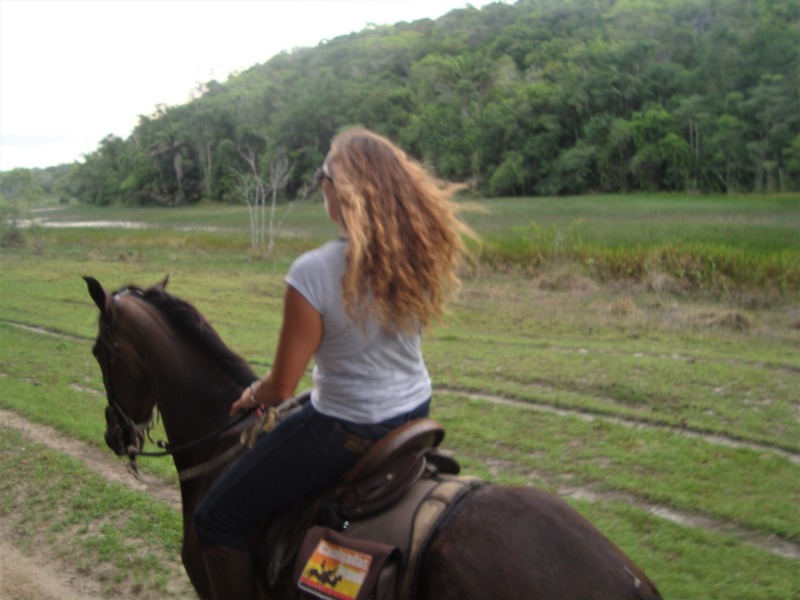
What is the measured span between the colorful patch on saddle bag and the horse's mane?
36.3 inches

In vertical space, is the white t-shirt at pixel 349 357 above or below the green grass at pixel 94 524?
above

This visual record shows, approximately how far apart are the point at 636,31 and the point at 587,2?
32.5 metres

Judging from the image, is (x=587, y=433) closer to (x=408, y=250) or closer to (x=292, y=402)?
(x=292, y=402)

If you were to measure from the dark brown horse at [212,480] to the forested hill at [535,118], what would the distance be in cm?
2190

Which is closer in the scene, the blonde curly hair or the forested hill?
the blonde curly hair

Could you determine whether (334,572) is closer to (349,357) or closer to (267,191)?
(349,357)

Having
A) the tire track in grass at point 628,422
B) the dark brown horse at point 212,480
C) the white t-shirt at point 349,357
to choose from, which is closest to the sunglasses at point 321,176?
→ the white t-shirt at point 349,357

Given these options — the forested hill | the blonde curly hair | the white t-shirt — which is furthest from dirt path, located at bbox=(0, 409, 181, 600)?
the forested hill

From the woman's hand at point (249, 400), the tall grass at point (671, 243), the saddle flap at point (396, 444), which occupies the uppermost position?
the woman's hand at point (249, 400)

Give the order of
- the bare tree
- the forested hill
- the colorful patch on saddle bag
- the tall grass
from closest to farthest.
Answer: the colorful patch on saddle bag < the tall grass < the bare tree < the forested hill

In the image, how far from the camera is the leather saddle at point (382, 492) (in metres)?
2.21

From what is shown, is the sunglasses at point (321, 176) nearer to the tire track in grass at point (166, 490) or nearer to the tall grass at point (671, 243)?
the tire track in grass at point (166, 490)

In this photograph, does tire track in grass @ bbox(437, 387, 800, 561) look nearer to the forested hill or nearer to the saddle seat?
the saddle seat

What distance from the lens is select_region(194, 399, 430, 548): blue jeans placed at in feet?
7.43
